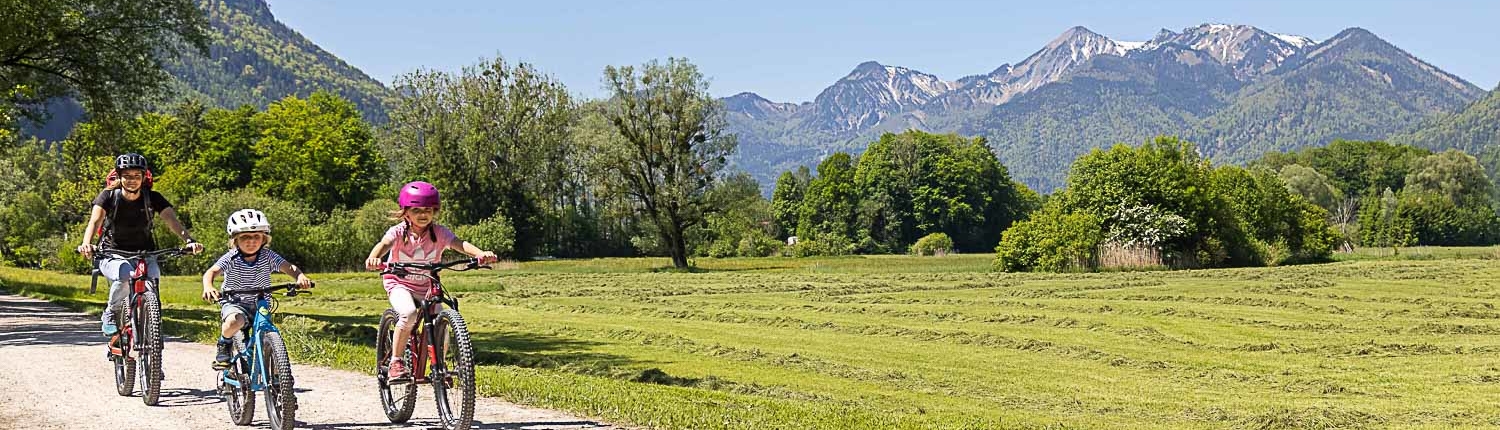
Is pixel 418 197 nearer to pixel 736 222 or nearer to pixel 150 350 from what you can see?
pixel 150 350

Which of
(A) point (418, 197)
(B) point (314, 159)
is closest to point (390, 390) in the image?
(A) point (418, 197)

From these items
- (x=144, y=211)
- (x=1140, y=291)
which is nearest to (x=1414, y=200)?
(x=1140, y=291)

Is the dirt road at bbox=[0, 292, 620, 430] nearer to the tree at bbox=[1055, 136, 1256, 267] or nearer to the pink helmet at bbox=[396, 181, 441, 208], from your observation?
the pink helmet at bbox=[396, 181, 441, 208]

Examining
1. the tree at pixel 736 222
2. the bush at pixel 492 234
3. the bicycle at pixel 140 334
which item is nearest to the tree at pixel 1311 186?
the tree at pixel 736 222

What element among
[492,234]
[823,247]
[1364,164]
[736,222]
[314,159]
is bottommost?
[823,247]

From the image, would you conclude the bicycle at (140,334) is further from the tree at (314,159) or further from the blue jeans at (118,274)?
the tree at (314,159)

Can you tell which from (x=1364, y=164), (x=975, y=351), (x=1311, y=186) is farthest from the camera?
(x=1364, y=164)

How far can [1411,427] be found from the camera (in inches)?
502

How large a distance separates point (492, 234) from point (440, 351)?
6591 centimetres

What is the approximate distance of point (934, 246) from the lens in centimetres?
10231

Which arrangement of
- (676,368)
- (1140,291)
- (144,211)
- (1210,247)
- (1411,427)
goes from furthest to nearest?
(1210,247), (1140,291), (676,368), (1411,427), (144,211)

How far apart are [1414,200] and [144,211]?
121651 millimetres

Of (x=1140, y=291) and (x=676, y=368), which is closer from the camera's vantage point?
(x=676, y=368)

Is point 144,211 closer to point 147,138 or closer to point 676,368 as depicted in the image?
point 676,368
